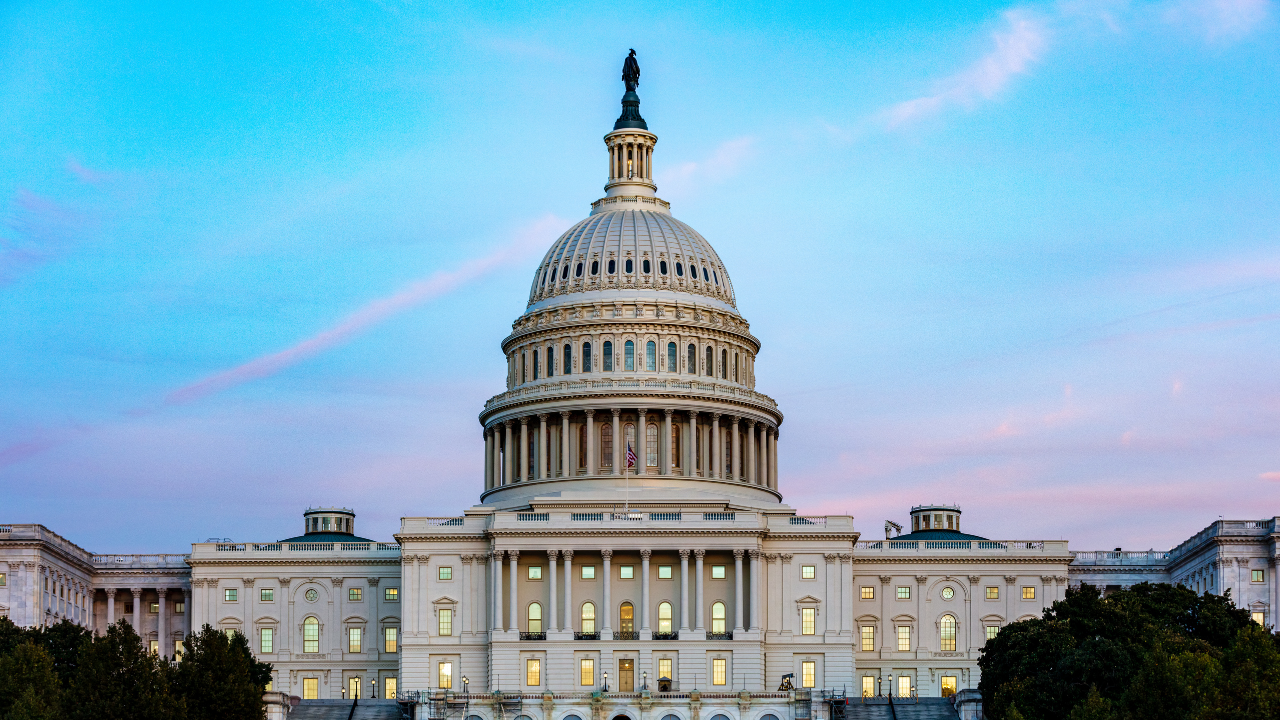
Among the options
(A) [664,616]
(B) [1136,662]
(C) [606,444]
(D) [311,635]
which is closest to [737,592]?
(A) [664,616]

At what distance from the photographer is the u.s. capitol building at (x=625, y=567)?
16100 centimetres

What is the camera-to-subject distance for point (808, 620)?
165625mm

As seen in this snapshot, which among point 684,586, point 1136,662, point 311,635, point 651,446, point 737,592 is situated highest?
point 651,446

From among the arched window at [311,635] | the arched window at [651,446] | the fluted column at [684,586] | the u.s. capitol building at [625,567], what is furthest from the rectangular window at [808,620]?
the arched window at [311,635]

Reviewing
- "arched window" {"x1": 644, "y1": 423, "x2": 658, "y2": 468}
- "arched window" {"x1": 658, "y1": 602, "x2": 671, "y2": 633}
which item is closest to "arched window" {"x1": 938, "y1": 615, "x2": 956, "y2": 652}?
"arched window" {"x1": 658, "y1": 602, "x2": 671, "y2": 633}

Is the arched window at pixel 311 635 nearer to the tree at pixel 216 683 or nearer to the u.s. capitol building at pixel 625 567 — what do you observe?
the u.s. capitol building at pixel 625 567

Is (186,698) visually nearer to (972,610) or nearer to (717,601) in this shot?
(717,601)

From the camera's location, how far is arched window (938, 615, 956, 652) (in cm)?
17550

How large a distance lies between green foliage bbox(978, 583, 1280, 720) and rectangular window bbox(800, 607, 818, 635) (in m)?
23.1

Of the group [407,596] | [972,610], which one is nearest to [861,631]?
[972,610]

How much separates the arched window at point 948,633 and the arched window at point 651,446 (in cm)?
2411

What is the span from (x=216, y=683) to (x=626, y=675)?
117 ft

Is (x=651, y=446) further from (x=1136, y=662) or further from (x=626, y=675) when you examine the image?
(x=1136, y=662)

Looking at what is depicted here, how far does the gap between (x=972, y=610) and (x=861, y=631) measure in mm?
8291
